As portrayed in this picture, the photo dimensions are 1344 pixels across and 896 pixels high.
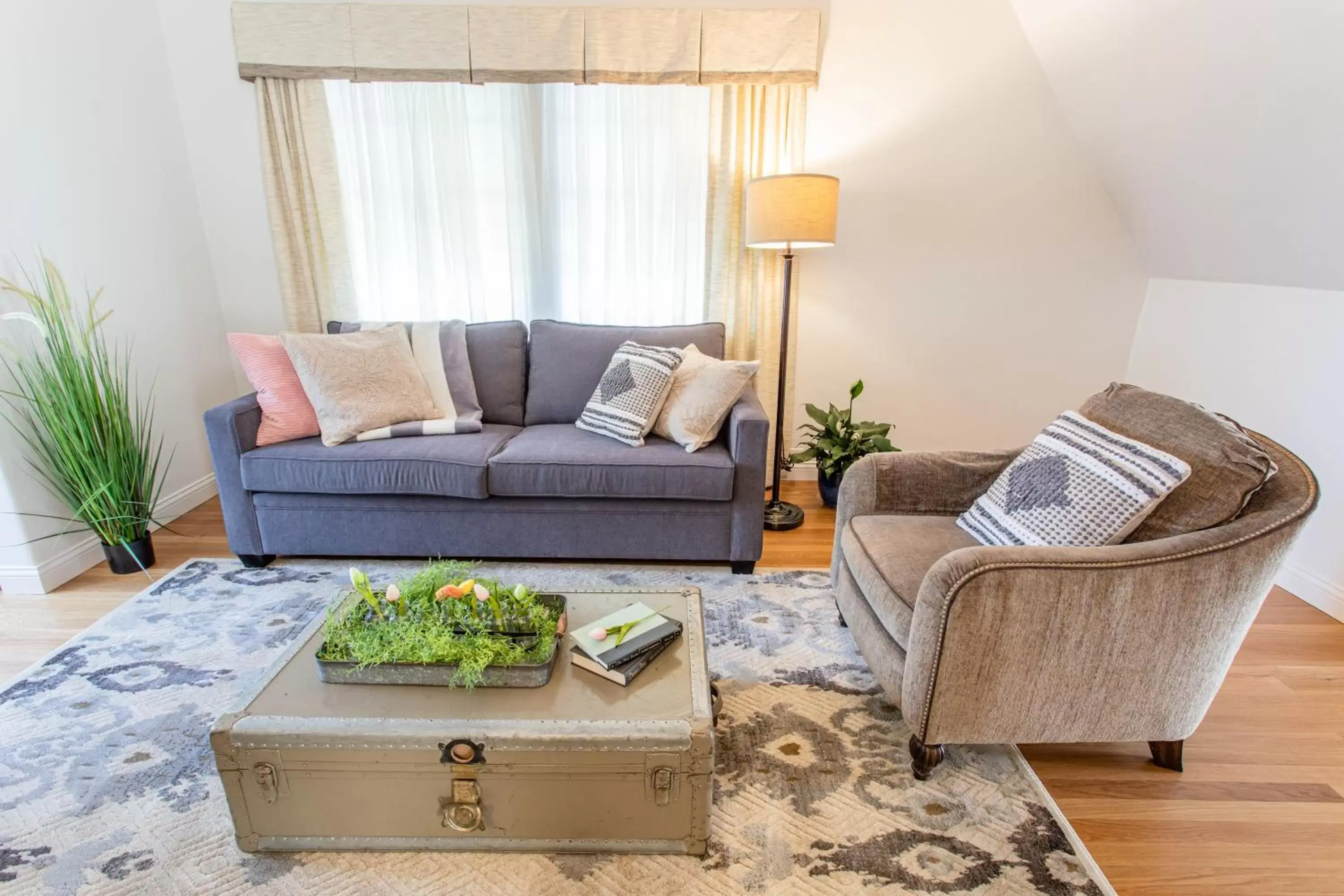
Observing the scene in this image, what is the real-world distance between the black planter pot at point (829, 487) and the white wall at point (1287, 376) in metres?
1.60

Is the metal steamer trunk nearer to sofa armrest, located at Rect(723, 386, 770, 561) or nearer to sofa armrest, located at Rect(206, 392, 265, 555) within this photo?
sofa armrest, located at Rect(723, 386, 770, 561)

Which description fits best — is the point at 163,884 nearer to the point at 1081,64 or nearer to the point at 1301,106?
the point at 1301,106

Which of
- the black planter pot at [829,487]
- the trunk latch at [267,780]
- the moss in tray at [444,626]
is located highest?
the moss in tray at [444,626]

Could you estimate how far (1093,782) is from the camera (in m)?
1.56

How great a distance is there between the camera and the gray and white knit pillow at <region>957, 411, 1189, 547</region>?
145cm

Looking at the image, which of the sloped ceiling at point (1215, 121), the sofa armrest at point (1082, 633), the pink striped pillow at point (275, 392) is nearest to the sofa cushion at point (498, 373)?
the pink striped pillow at point (275, 392)

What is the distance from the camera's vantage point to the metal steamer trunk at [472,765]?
124 centimetres

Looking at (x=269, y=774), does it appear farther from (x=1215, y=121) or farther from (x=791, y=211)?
(x=1215, y=121)

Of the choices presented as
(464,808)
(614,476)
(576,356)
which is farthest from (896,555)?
(576,356)

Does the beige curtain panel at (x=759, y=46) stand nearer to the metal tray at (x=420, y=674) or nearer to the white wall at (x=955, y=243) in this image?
the white wall at (x=955, y=243)

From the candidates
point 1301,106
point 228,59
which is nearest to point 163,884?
point 228,59

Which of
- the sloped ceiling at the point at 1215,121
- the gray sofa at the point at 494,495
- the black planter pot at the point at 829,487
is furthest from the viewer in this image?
the black planter pot at the point at 829,487

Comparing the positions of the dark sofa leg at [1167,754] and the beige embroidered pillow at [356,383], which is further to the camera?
the beige embroidered pillow at [356,383]

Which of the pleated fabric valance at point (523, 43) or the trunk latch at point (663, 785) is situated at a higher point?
the pleated fabric valance at point (523, 43)
